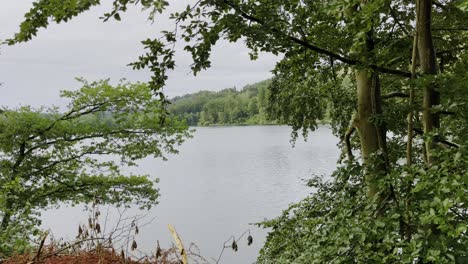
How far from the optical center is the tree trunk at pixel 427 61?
2.00m

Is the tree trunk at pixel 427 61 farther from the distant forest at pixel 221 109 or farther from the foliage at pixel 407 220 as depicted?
the distant forest at pixel 221 109

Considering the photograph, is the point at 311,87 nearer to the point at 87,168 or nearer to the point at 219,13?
the point at 219,13

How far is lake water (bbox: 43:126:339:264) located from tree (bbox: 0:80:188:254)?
4.39 ft

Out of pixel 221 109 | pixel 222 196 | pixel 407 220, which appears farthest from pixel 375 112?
pixel 221 109

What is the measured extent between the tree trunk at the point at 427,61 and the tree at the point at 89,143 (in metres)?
7.75

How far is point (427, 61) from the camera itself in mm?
2127

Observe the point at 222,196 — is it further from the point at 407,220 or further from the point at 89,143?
the point at 407,220

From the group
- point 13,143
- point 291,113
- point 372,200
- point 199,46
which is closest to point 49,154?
point 13,143

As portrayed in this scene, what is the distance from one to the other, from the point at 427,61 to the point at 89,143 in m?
8.80

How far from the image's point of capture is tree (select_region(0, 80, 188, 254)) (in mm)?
9148

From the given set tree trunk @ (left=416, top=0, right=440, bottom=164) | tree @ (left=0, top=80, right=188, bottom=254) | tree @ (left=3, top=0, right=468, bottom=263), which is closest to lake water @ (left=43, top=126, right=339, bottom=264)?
tree @ (left=0, top=80, right=188, bottom=254)

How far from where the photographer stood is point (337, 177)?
2279mm

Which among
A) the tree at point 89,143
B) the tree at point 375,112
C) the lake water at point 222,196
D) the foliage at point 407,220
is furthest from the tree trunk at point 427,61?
the tree at point 89,143

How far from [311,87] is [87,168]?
21.4 ft
